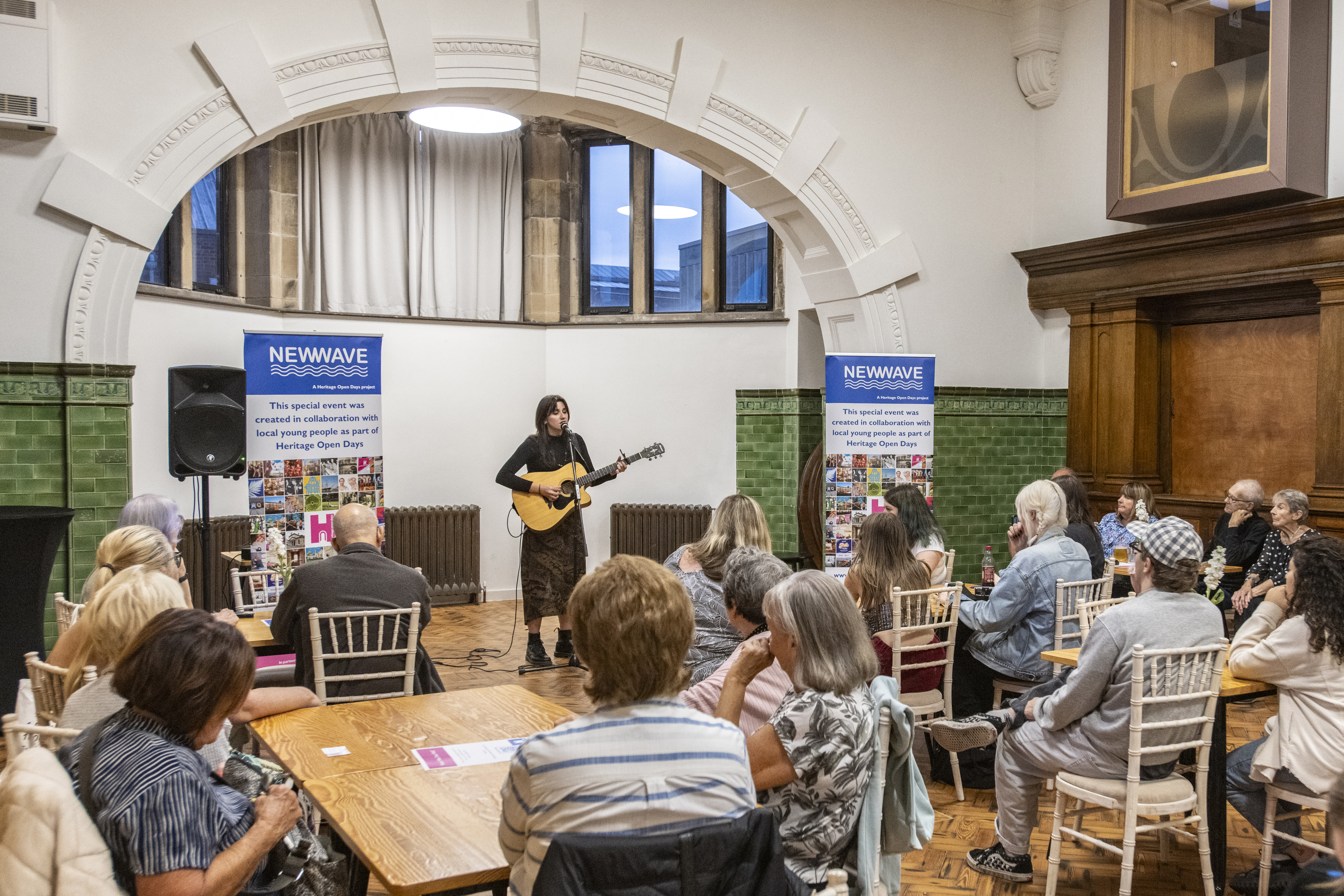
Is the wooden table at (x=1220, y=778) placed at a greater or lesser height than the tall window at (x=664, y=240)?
lesser

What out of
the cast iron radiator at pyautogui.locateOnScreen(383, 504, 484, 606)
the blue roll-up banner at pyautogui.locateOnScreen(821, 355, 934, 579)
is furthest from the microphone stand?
the cast iron radiator at pyautogui.locateOnScreen(383, 504, 484, 606)

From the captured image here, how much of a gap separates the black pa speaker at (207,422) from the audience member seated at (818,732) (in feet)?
13.1

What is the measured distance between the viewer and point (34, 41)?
505 centimetres

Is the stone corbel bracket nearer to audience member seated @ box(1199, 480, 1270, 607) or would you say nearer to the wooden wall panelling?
the wooden wall panelling

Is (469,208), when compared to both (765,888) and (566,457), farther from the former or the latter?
(765,888)

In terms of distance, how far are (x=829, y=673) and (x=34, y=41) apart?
510 cm

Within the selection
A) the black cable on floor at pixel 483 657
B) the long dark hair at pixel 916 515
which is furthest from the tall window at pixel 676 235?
the long dark hair at pixel 916 515

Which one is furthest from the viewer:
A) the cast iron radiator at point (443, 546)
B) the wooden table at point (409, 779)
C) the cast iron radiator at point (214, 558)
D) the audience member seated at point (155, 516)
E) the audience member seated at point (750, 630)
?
the cast iron radiator at point (443, 546)

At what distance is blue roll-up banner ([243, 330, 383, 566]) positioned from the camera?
16.9ft

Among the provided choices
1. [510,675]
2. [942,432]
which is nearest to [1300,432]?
[942,432]

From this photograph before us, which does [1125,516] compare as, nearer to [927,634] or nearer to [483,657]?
[927,634]

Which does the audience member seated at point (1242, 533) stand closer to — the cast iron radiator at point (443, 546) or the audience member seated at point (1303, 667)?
the audience member seated at point (1303, 667)

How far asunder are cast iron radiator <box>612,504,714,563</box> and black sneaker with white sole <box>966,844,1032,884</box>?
224 inches

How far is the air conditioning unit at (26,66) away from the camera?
500 centimetres
